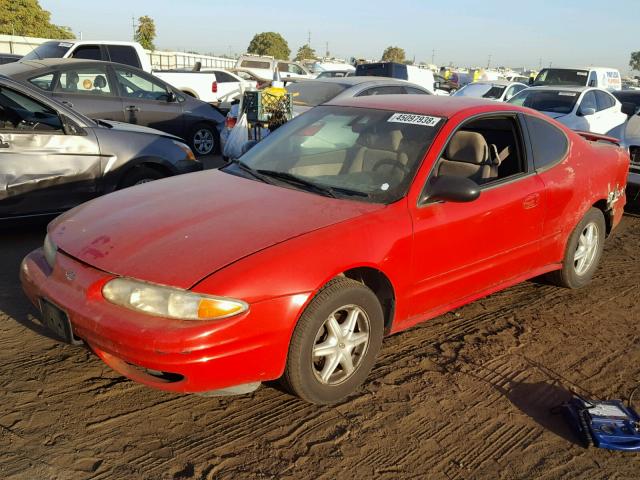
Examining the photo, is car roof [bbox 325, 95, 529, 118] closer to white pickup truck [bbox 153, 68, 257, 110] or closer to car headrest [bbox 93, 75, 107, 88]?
car headrest [bbox 93, 75, 107, 88]

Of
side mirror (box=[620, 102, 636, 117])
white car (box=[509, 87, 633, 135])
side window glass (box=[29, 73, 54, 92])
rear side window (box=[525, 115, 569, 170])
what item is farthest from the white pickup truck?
rear side window (box=[525, 115, 569, 170])

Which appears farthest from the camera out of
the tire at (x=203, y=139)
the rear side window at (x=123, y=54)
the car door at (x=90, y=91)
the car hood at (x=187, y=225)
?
the rear side window at (x=123, y=54)

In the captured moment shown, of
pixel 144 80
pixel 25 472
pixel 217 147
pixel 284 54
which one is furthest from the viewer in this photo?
pixel 284 54

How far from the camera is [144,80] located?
946cm

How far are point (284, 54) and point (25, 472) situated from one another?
72532 millimetres

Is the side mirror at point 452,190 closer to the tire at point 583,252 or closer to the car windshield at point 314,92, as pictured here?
the tire at point 583,252

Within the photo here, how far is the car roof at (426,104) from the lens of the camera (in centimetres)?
398

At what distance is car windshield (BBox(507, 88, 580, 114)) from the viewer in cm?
1109

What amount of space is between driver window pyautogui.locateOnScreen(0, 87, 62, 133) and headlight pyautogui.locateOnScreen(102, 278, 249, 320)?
334cm

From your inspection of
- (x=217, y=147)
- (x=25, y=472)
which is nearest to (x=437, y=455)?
(x=25, y=472)

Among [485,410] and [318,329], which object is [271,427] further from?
[485,410]

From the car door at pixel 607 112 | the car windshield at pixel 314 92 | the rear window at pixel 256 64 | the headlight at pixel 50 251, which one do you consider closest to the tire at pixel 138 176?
the headlight at pixel 50 251

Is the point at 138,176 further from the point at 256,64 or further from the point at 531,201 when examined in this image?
the point at 256,64

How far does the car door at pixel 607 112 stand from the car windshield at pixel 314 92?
515 cm
